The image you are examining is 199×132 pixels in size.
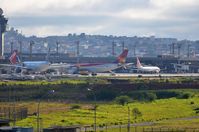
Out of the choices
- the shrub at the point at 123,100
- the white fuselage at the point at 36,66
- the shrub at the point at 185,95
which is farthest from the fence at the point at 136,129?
the white fuselage at the point at 36,66

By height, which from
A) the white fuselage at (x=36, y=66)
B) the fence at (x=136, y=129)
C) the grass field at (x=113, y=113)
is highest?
the fence at (x=136, y=129)

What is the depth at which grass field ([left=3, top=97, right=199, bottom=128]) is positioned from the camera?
7388cm

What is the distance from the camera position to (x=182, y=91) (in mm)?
118375

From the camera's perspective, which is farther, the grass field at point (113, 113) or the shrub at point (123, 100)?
the shrub at point (123, 100)

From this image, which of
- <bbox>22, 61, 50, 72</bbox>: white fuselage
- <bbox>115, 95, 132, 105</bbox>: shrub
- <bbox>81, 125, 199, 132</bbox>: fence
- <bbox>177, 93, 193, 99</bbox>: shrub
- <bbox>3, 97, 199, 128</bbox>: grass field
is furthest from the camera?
<bbox>22, 61, 50, 72</bbox>: white fuselage

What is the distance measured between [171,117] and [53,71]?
389ft

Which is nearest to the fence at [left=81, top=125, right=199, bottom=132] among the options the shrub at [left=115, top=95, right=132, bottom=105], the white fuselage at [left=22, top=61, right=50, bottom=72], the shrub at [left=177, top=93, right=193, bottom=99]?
the shrub at [left=115, top=95, right=132, bottom=105]

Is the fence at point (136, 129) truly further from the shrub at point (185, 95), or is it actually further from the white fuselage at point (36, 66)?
the white fuselage at point (36, 66)

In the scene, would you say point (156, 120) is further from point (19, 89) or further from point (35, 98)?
point (19, 89)

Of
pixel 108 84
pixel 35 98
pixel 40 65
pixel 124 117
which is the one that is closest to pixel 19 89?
pixel 35 98

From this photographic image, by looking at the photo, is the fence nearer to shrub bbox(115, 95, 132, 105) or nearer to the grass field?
the grass field

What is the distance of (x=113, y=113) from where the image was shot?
8388 cm

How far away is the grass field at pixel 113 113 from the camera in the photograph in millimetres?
73875

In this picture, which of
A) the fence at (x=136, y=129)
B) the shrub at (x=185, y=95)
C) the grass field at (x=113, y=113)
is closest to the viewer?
the fence at (x=136, y=129)
